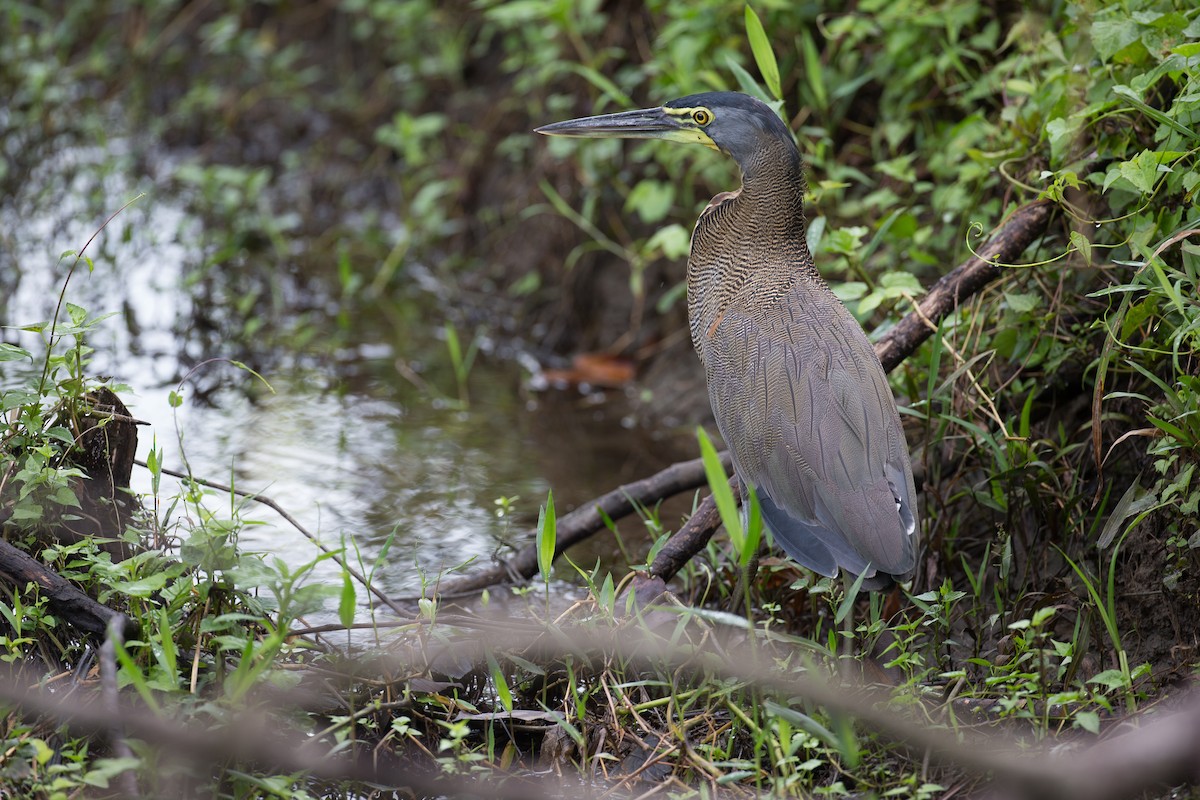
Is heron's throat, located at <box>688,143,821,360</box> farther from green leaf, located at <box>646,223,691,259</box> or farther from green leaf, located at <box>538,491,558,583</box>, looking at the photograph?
green leaf, located at <box>646,223,691,259</box>

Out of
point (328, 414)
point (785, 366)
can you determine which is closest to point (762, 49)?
point (785, 366)

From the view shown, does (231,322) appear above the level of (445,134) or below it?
below

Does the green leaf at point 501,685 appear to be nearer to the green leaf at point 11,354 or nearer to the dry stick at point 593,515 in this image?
the dry stick at point 593,515

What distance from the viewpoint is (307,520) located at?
4.03m

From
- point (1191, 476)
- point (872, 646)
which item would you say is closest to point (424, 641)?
point (872, 646)

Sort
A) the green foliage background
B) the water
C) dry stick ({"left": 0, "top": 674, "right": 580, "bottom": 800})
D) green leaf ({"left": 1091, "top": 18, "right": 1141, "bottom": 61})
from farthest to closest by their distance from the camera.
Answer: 1. the water
2. green leaf ({"left": 1091, "top": 18, "right": 1141, "bottom": 61})
3. the green foliage background
4. dry stick ({"left": 0, "top": 674, "right": 580, "bottom": 800})

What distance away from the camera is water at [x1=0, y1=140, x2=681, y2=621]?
410cm

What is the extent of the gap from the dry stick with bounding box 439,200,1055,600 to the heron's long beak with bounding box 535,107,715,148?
841 millimetres

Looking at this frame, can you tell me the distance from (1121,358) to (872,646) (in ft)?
3.53

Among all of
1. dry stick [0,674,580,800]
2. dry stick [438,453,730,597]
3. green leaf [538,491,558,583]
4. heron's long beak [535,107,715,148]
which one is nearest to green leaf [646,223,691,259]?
heron's long beak [535,107,715,148]

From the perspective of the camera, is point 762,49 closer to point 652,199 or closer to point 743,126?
point 743,126

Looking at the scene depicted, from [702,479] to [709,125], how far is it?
3.56 ft

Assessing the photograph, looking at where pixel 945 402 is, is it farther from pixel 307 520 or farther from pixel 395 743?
pixel 307 520

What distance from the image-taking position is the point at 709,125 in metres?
3.51
